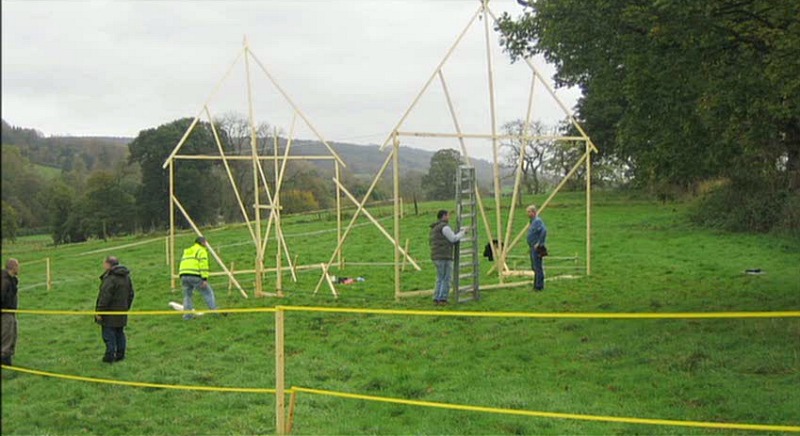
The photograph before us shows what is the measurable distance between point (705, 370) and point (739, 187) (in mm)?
21160

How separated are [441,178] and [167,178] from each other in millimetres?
11204

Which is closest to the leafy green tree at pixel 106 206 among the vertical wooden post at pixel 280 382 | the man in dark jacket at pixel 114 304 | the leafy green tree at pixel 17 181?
the man in dark jacket at pixel 114 304

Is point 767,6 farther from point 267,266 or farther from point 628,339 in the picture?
point 267,266

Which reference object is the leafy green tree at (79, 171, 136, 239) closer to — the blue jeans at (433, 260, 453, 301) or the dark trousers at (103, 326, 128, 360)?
the dark trousers at (103, 326, 128, 360)

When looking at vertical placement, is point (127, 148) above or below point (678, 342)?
above

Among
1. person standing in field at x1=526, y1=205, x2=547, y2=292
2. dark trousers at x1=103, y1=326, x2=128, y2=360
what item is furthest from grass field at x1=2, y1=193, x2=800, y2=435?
person standing in field at x1=526, y1=205, x2=547, y2=292

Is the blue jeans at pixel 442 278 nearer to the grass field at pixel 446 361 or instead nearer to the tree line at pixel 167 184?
the grass field at pixel 446 361

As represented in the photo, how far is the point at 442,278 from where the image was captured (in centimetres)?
1514

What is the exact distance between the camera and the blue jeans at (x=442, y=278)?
49.4ft

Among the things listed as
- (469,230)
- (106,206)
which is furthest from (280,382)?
(106,206)

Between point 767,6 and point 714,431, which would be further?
point 767,6

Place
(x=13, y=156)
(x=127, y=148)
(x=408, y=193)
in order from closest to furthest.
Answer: (x=13, y=156)
(x=127, y=148)
(x=408, y=193)

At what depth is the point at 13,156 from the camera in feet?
5.49

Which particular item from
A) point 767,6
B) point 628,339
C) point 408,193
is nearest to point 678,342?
point 628,339
